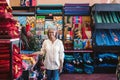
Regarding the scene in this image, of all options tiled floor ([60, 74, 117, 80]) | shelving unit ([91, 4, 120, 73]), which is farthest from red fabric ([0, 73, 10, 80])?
shelving unit ([91, 4, 120, 73])

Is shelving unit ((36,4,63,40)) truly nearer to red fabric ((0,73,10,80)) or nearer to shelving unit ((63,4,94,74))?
shelving unit ((63,4,94,74))

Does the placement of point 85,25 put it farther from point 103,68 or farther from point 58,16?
point 103,68

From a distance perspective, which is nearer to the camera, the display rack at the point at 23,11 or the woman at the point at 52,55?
the woman at the point at 52,55

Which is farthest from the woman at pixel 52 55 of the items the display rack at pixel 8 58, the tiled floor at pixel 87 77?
the display rack at pixel 8 58

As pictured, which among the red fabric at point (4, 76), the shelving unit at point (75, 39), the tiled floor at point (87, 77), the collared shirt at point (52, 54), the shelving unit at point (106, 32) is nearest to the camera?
the red fabric at point (4, 76)

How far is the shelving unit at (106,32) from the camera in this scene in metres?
8.38

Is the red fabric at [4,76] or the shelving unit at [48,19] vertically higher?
the shelving unit at [48,19]

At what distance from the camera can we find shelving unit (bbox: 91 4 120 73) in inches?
330

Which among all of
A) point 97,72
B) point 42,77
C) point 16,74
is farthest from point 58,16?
point 16,74

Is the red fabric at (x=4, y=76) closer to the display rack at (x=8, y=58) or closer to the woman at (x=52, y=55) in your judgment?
the display rack at (x=8, y=58)

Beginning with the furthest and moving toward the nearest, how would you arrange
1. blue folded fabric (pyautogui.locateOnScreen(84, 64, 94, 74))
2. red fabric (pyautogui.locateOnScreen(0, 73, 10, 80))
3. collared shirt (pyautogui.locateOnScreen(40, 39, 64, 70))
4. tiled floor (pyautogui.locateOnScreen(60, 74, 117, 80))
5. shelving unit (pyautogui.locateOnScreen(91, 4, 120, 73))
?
1. blue folded fabric (pyautogui.locateOnScreen(84, 64, 94, 74))
2. shelving unit (pyautogui.locateOnScreen(91, 4, 120, 73))
3. tiled floor (pyautogui.locateOnScreen(60, 74, 117, 80))
4. collared shirt (pyautogui.locateOnScreen(40, 39, 64, 70))
5. red fabric (pyautogui.locateOnScreen(0, 73, 10, 80))

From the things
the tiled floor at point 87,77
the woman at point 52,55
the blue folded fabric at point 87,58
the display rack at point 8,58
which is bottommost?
the tiled floor at point 87,77

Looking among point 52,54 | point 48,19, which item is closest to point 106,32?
point 48,19

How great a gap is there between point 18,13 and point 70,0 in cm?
185
